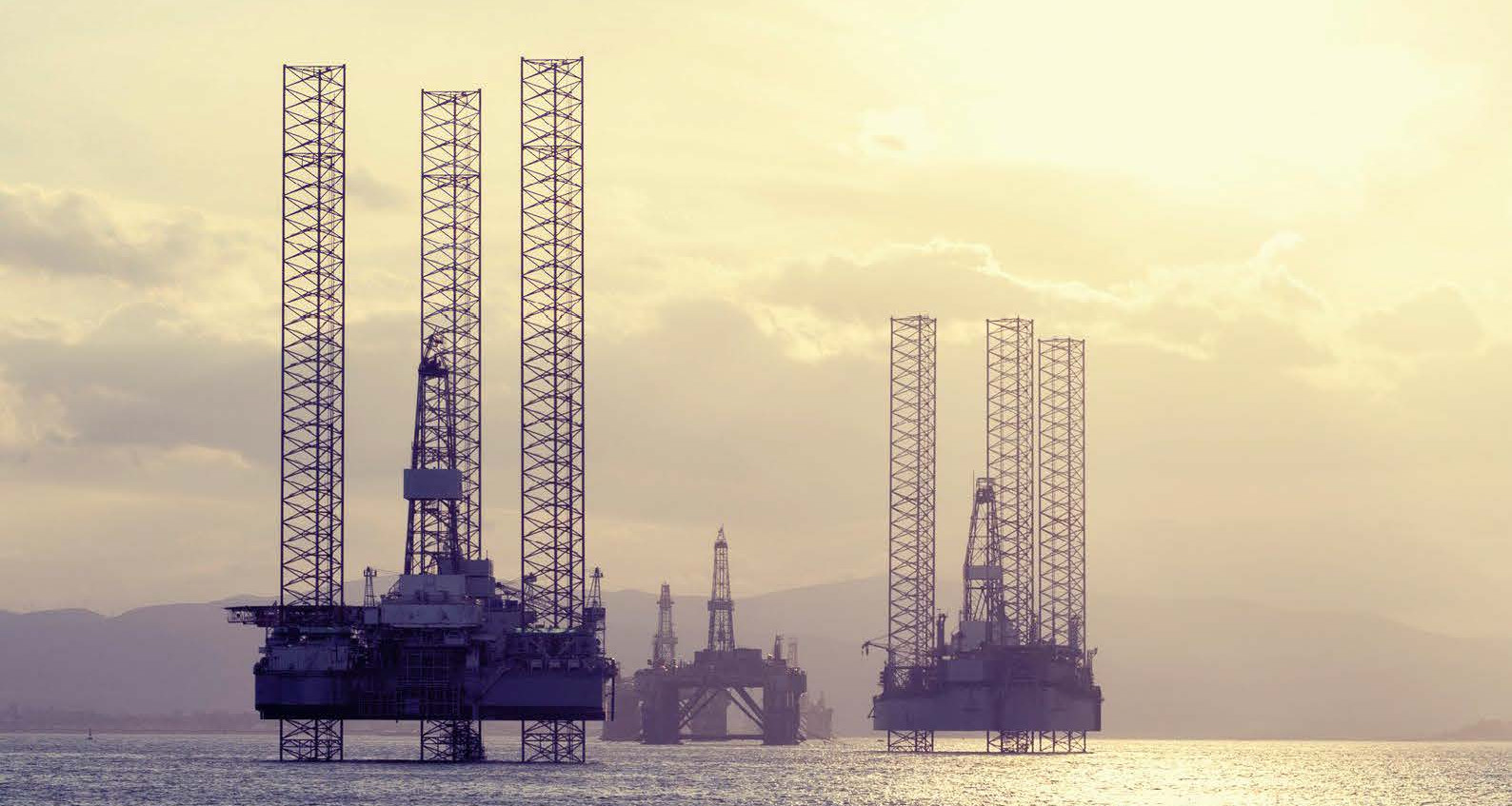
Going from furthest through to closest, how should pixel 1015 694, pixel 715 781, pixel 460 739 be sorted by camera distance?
pixel 1015 694
pixel 715 781
pixel 460 739

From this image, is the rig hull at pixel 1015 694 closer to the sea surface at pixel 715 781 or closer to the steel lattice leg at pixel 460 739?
the sea surface at pixel 715 781

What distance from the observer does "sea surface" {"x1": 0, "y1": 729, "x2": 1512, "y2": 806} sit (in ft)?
296

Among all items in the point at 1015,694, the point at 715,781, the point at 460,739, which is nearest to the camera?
the point at 460,739

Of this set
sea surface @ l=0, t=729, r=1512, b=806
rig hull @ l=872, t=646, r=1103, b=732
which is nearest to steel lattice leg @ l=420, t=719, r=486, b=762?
sea surface @ l=0, t=729, r=1512, b=806

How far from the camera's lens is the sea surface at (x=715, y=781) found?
9031 cm

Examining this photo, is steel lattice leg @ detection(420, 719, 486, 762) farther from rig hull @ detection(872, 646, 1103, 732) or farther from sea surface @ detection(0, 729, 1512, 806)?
rig hull @ detection(872, 646, 1103, 732)

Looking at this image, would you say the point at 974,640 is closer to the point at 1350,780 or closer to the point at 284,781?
the point at 1350,780

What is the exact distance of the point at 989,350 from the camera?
517 feet

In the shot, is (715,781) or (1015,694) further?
(1015,694)

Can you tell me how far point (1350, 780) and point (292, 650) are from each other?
73768 millimetres

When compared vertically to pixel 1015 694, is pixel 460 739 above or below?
above

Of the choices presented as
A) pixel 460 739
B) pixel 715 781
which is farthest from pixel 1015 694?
pixel 460 739

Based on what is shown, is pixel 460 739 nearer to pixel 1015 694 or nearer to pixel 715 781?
pixel 715 781

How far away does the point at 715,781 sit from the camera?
112562 mm
